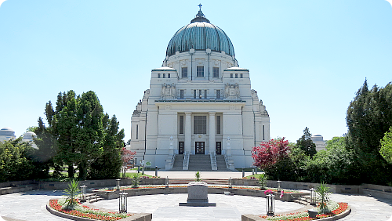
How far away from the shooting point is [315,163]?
2494cm

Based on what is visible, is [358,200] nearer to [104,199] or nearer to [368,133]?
[368,133]

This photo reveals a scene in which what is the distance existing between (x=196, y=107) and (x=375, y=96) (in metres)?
31.3

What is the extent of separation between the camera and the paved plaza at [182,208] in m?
14.4

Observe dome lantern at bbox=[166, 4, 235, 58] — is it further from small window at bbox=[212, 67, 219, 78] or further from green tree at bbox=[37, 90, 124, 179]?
green tree at bbox=[37, 90, 124, 179]

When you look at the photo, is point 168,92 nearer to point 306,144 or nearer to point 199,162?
point 199,162

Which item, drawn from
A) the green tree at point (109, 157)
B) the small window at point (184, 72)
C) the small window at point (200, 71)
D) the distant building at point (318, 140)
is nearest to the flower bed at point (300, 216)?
the green tree at point (109, 157)

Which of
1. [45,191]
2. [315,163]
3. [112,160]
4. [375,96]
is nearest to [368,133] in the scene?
[375,96]

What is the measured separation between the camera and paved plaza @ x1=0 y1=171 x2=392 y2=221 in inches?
568

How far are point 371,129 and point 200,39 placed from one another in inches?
1774

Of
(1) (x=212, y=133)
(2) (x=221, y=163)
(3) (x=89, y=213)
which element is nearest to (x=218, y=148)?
(1) (x=212, y=133)

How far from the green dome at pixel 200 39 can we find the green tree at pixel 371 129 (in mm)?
42211

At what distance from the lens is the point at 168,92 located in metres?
53.1

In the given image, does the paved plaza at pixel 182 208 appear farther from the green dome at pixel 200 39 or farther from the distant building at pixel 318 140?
the distant building at pixel 318 140

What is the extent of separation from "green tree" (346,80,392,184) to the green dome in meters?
42.2
